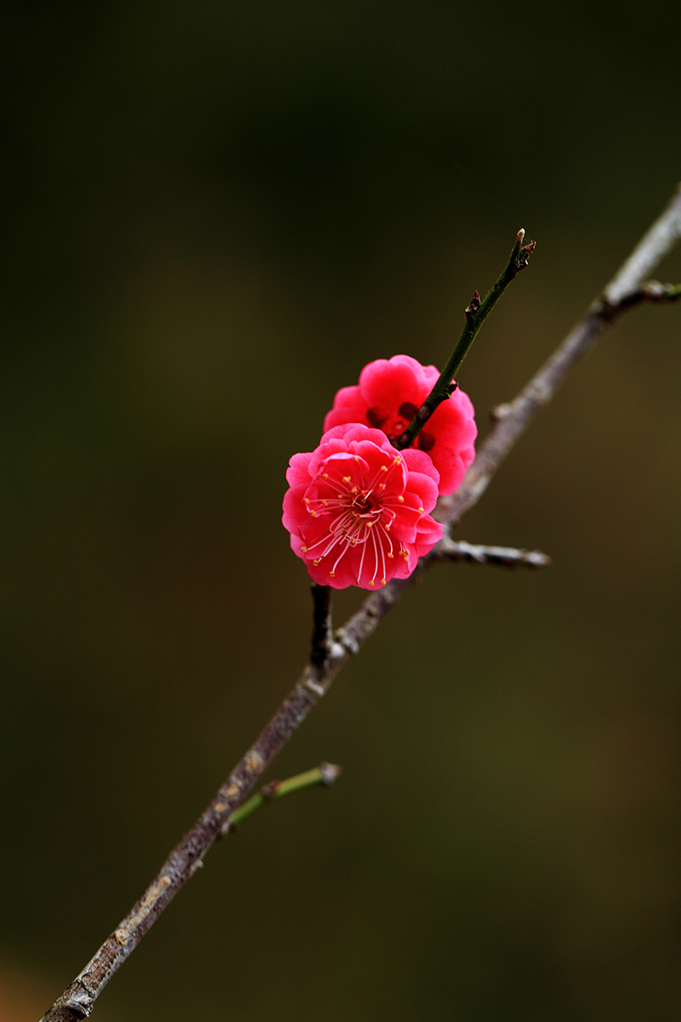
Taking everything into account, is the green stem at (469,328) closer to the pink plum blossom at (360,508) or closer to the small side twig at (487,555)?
the pink plum blossom at (360,508)

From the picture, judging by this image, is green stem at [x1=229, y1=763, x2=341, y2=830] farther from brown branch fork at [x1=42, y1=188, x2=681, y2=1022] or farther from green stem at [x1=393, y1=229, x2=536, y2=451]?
green stem at [x1=393, y1=229, x2=536, y2=451]

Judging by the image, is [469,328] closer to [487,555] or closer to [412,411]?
[412,411]

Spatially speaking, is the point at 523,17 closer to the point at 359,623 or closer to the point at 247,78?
the point at 247,78

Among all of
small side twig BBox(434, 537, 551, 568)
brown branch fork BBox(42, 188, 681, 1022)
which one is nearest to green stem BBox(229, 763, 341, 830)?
brown branch fork BBox(42, 188, 681, 1022)

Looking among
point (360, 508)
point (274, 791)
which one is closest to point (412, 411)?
point (360, 508)

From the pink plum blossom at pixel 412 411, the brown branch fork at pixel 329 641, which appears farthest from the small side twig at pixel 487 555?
the pink plum blossom at pixel 412 411

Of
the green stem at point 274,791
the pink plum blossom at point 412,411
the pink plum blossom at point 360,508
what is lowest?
the green stem at point 274,791
